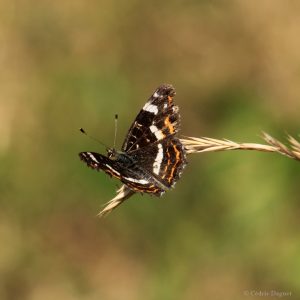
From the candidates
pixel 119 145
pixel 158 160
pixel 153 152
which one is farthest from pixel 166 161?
pixel 119 145

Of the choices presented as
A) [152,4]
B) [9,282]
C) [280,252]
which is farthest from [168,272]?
[152,4]

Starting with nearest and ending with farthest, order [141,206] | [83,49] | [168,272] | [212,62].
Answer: [168,272] < [141,206] < [83,49] < [212,62]

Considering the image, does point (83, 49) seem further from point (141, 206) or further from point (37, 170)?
point (141, 206)

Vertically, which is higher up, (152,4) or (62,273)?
(152,4)

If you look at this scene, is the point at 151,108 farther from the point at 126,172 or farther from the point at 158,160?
the point at 126,172

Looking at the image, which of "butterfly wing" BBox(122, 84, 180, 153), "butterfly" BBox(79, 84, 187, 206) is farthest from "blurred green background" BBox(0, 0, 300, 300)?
"butterfly wing" BBox(122, 84, 180, 153)

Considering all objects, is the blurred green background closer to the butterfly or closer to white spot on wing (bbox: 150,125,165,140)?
the butterfly

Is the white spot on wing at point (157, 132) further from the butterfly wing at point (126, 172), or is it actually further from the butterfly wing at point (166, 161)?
the butterfly wing at point (126, 172)
